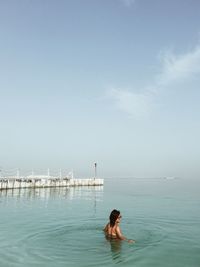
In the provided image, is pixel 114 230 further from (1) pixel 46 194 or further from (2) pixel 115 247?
(1) pixel 46 194

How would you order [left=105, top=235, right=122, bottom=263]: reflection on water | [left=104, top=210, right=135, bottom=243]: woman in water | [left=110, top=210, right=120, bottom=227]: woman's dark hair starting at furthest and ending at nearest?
[left=104, top=210, right=135, bottom=243]: woman in water < [left=110, top=210, right=120, bottom=227]: woman's dark hair < [left=105, top=235, right=122, bottom=263]: reflection on water

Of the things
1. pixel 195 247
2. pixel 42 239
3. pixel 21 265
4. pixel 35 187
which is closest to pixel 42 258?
pixel 21 265

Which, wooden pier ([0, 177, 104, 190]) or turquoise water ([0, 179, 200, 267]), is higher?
wooden pier ([0, 177, 104, 190])

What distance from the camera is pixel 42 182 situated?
278ft

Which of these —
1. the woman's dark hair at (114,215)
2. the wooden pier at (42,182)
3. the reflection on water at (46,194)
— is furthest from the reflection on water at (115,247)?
the wooden pier at (42,182)

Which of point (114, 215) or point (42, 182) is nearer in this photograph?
point (114, 215)

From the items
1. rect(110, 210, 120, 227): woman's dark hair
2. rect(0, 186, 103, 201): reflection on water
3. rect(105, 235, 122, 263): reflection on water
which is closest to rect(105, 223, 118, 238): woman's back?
rect(105, 235, 122, 263): reflection on water

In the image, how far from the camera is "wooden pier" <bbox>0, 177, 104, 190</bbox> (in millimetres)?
73938

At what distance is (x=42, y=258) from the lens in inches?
651

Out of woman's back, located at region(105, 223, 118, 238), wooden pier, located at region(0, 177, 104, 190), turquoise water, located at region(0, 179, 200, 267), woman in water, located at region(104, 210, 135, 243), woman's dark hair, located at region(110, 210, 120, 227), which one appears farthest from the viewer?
wooden pier, located at region(0, 177, 104, 190)

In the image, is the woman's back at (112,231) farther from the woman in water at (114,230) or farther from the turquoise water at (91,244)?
the turquoise water at (91,244)

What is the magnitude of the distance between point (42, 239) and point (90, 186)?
8141cm

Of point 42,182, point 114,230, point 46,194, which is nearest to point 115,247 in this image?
point 114,230

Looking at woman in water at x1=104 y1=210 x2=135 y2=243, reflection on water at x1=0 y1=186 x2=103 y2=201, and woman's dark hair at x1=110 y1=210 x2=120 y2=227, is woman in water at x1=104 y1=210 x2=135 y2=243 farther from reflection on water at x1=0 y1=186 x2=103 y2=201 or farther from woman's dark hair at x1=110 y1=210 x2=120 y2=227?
reflection on water at x1=0 y1=186 x2=103 y2=201
